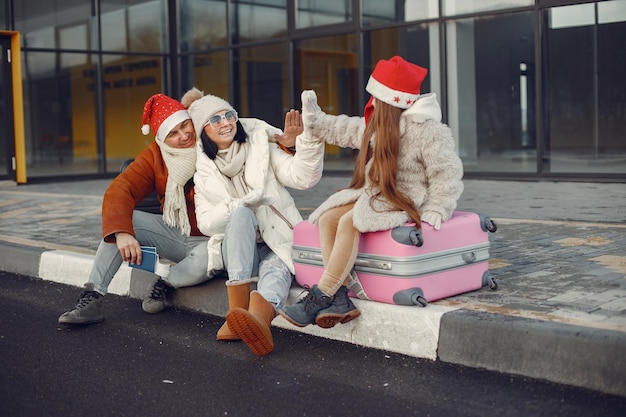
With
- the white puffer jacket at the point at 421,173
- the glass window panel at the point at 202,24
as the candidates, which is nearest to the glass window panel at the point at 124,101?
the glass window panel at the point at 202,24

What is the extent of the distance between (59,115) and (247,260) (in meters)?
12.3

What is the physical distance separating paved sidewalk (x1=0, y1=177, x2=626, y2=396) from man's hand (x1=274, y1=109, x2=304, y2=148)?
823 mm

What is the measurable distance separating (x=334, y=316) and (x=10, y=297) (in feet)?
9.24

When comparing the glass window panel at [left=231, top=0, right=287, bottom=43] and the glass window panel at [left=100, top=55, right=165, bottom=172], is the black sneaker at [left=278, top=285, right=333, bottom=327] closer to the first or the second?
the glass window panel at [left=231, top=0, right=287, bottom=43]

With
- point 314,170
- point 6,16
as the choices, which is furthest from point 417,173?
point 6,16

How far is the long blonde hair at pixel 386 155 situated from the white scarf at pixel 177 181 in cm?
111

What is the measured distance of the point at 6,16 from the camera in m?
15.0

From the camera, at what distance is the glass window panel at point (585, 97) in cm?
1109

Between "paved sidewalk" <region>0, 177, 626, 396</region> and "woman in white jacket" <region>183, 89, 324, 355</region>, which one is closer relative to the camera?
"paved sidewalk" <region>0, 177, 626, 396</region>

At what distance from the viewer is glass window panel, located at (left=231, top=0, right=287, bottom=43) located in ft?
48.6

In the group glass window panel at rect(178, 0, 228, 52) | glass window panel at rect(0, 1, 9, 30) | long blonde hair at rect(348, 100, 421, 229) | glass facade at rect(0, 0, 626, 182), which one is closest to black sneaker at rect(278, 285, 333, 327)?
long blonde hair at rect(348, 100, 421, 229)

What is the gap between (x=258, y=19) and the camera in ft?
49.6

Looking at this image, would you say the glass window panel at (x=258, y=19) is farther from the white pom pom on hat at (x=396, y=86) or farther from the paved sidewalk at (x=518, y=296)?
the white pom pom on hat at (x=396, y=86)

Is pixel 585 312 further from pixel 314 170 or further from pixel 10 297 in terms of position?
pixel 10 297
